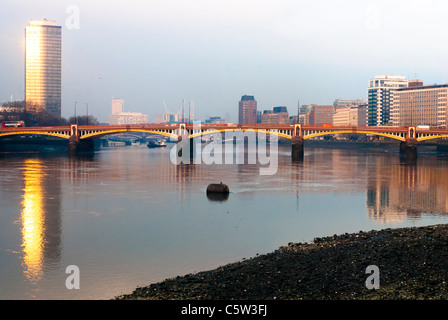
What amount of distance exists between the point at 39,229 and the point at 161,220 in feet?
22.8

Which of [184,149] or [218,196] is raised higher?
[184,149]

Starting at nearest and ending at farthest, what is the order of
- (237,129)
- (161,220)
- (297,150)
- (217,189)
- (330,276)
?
1. (330,276)
2. (161,220)
3. (217,189)
4. (237,129)
5. (297,150)

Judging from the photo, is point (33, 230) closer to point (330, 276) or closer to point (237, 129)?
point (330, 276)

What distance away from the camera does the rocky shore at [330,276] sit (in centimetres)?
1429

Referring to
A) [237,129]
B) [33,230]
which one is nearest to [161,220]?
[33,230]

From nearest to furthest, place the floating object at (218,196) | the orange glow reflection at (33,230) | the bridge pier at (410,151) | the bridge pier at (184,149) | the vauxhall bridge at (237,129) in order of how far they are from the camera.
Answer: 1. the orange glow reflection at (33,230)
2. the floating object at (218,196)
3. the vauxhall bridge at (237,129)
4. the bridge pier at (410,151)
5. the bridge pier at (184,149)

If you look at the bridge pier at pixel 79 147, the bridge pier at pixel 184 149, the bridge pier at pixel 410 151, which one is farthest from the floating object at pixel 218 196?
the bridge pier at pixel 79 147

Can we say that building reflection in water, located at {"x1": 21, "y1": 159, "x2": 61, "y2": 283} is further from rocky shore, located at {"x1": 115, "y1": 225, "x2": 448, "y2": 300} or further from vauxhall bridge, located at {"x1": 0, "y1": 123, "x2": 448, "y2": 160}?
vauxhall bridge, located at {"x1": 0, "y1": 123, "x2": 448, "y2": 160}

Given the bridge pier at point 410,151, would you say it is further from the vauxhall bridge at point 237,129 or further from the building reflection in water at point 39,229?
the building reflection in water at point 39,229

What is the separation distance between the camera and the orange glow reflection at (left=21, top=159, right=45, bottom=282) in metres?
19.8

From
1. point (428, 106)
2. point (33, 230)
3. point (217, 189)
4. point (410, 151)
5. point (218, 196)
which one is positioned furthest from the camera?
point (428, 106)

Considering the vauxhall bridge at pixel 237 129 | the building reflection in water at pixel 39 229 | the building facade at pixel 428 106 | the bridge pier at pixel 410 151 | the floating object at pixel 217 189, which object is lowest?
the building reflection in water at pixel 39 229

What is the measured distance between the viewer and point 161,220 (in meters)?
30.9

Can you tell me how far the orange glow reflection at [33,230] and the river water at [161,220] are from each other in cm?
5
